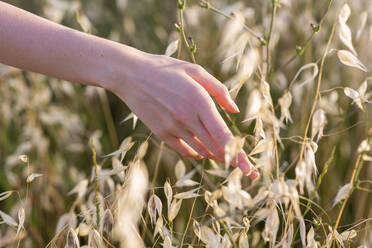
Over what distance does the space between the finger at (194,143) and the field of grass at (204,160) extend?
5 cm

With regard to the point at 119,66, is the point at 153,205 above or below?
below

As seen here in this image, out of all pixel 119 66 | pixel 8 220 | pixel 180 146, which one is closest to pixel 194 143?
pixel 180 146

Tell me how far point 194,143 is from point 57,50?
21cm

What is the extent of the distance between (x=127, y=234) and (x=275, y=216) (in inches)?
7.7

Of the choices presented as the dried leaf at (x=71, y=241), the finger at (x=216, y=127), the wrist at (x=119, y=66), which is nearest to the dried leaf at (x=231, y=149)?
the finger at (x=216, y=127)

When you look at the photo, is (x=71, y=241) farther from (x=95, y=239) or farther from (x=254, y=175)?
(x=254, y=175)

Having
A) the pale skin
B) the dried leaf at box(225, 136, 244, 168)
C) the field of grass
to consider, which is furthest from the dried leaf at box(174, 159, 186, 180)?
the dried leaf at box(225, 136, 244, 168)

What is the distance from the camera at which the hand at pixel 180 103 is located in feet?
1.71

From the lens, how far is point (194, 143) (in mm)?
557

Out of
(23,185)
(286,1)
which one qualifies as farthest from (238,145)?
(23,185)

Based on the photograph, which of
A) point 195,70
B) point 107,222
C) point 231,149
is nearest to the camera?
point 231,149

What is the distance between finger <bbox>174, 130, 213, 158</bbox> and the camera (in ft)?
1.82

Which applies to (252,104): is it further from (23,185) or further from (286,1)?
(23,185)

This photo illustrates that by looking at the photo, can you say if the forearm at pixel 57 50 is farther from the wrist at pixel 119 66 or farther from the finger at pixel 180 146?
the finger at pixel 180 146
